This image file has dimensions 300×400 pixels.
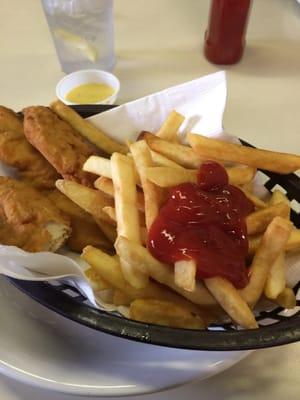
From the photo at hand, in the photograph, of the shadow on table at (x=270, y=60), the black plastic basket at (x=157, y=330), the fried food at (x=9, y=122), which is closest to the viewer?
the black plastic basket at (x=157, y=330)

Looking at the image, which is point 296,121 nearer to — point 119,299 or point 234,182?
point 234,182

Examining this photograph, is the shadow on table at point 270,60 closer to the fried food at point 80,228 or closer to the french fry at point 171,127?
the french fry at point 171,127

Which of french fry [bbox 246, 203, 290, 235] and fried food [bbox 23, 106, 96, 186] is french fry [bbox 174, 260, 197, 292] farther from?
fried food [bbox 23, 106, 96, 186]

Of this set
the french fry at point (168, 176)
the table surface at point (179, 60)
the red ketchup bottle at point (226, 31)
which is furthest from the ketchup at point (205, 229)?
the red ketchup bottle at point (226, 31)

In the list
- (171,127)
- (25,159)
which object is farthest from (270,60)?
(25,159)

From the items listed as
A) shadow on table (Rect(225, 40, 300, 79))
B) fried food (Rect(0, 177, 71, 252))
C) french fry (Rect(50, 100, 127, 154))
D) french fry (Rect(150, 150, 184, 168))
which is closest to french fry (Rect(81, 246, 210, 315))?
fried food (Rect(0, 177, 71, 252))

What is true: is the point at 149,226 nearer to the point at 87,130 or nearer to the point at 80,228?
the point at 80,228
